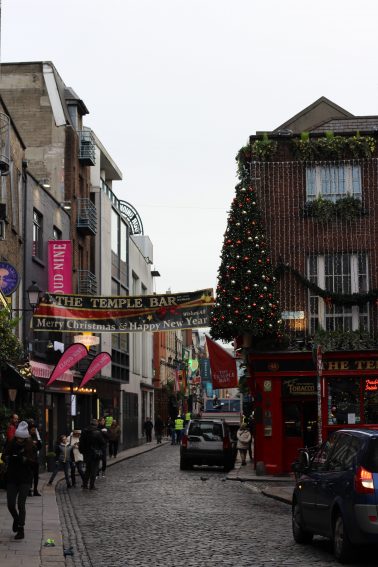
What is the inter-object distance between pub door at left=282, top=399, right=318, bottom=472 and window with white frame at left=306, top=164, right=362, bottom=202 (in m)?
6.52

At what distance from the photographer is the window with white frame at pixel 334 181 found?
3234 cm

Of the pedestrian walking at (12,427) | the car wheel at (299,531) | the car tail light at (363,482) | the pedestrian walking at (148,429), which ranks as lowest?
the pedestrian walking at (148,429)

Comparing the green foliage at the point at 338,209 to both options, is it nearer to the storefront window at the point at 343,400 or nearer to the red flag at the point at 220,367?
the storefront window at the point at 343,400

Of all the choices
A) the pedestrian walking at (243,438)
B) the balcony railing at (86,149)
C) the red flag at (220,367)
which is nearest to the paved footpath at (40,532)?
the red flag at (220,367)

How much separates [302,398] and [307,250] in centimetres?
463

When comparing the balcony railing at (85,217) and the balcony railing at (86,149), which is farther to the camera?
the balcony railing at (86,149)

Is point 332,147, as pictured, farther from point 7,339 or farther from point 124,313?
point 7,339

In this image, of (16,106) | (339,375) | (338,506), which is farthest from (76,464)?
(16,106)

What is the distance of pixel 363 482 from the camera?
1169 cm

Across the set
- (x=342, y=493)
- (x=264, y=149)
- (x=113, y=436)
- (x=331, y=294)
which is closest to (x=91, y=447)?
(x=331, y=294)

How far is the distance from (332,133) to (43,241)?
12021 millimetres

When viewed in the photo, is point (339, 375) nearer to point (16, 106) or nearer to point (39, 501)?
point (39, 501)

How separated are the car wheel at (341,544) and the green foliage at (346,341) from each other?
692 inches

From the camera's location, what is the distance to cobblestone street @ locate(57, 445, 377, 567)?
13.0 metres
